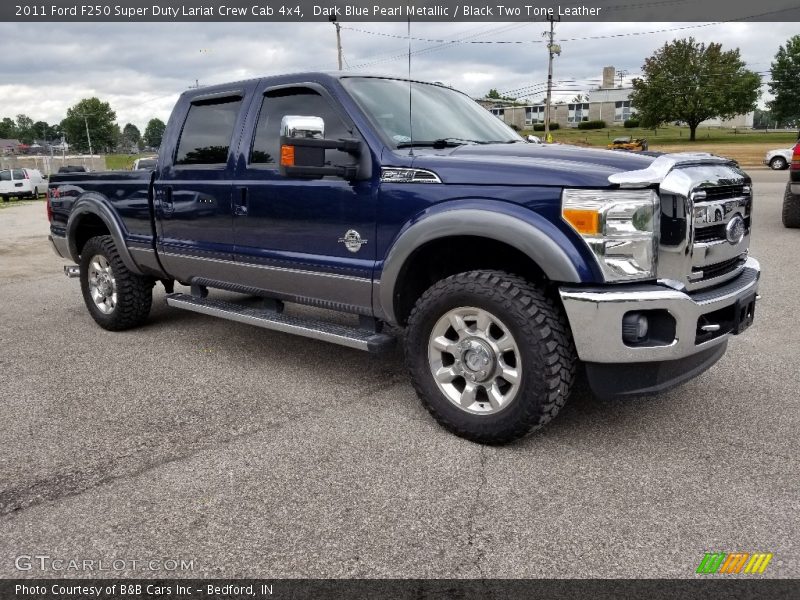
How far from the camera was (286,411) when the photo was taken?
409 centimetres

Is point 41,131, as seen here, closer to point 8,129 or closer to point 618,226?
point 8,129

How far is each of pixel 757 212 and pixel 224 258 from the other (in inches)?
496

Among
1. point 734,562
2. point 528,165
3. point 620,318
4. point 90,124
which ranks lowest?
point 734,562

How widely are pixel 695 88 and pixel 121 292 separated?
242 feet

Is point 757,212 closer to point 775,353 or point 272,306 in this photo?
point 775,353

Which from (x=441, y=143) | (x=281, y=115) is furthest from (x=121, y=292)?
(x=441, y=143)

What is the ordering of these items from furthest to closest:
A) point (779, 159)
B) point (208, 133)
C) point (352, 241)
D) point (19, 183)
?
1. point (779, 159)
2. point (19, 183)
3. point (208, 133)
4. point (352, 241)

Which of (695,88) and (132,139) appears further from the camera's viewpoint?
(695,88)

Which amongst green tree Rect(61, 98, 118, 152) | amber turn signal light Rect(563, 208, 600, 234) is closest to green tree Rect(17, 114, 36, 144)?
green tree Rect(61, 98, 118, 152)

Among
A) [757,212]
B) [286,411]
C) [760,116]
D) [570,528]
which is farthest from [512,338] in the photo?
[760,116]

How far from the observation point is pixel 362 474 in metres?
3.26

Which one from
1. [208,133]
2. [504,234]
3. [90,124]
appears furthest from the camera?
[90,124]

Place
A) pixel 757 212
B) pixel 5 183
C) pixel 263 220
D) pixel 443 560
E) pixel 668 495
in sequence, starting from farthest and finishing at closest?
pixel 5 183 < pixel 757 212 < pixel 263 220 < pixel 668 495 < pixel 443 560

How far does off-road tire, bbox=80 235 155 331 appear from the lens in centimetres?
A: 585
